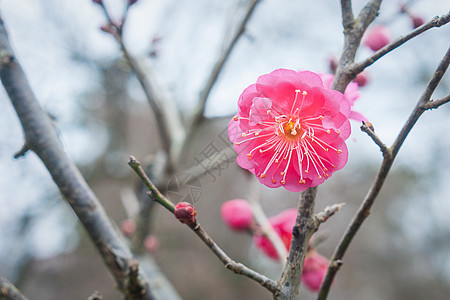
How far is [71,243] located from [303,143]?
5844mm

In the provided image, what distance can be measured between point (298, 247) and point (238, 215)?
0.89 meters

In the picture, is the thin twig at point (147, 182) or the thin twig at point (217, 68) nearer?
the thin twig at point (147, 182)

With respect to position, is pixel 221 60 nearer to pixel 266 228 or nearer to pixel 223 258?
pixel 266 228

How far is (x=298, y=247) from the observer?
576 mm

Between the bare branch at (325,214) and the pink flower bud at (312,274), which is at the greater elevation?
the pink flower bud at (312,274)

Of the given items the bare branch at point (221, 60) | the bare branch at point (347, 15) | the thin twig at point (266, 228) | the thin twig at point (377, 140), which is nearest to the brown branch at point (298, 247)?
the thin twig at point (377, 140)

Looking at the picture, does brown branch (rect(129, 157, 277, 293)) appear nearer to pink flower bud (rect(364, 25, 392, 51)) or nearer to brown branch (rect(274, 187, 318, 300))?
brown branch (rect(274, 187, 318, 300))

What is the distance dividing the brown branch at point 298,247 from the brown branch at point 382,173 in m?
0.11

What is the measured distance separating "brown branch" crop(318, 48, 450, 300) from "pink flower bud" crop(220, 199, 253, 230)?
774 mm

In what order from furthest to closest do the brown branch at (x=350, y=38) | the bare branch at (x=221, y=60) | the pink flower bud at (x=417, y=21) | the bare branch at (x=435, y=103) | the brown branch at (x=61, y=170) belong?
1. the bare branch at (x=221, y=60)
2. the pink flower bud at (x=417, y=21)
3. the brown branch at (x=61, y=170)
4. the brown branch at (x=350, y=38)
5. the bare branch at (x=435, y=103)

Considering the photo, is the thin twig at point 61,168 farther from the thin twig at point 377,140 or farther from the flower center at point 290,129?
the thin twig at point 377,140

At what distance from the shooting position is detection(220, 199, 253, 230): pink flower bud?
1.46m

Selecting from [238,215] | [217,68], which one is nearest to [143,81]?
[217,68]

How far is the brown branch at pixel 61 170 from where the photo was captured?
0.75 metres
